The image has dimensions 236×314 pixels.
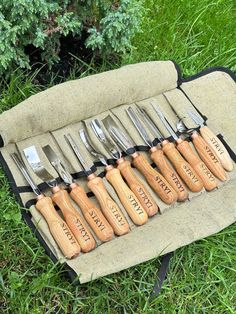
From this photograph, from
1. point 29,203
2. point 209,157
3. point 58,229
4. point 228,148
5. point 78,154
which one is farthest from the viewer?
point 228,148

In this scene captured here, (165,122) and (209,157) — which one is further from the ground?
(165,122)

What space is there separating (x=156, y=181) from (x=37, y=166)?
1.48ft

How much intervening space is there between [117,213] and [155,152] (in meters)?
0.33

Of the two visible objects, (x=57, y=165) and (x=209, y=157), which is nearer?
(x=57, y=165)

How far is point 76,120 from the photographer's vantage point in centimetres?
226

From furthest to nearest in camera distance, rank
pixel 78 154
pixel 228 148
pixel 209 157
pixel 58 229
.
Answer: pixel 228 148 < pixel 209 157 < pixel 78 154 < pixel 58 229

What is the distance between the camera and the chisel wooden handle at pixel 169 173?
2.13 metres

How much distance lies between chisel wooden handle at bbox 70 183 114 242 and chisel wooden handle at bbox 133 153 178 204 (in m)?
0.25

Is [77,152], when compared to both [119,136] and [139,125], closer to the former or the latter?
[119,136]

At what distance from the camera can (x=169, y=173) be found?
2.16 meters

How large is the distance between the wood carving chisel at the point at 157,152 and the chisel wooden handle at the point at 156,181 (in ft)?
0.10

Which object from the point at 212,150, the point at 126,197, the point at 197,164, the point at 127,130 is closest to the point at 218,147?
the point at 212,150

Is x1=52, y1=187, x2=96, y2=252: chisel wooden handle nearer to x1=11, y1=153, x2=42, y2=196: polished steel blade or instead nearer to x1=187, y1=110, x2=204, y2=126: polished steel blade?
x1=11, y1=153, x2=42, y2=196: polished steel blade

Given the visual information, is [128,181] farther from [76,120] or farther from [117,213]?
[76,120]
